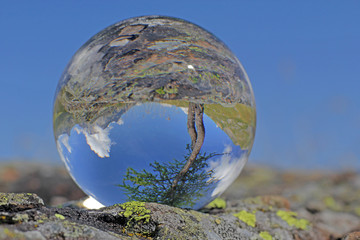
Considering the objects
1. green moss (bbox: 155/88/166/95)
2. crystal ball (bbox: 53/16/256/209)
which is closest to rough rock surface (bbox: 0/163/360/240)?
crystal ball (bbox: 53/16/256/209)

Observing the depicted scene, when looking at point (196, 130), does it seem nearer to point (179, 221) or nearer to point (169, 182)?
point (169, 182)

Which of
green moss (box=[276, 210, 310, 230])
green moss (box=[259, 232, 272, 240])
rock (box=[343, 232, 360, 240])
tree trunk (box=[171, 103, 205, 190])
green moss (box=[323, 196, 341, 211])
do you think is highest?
tree trunk (box=[171, 103, 205, 190])

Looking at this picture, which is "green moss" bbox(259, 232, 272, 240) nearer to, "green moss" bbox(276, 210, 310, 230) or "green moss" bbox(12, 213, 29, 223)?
"green moss" bbox(276, 210, 310, 230)

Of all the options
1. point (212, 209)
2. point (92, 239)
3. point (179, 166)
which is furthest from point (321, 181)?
point (92, 239)

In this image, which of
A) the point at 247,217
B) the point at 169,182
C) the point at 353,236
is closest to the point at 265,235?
the point at 247,217

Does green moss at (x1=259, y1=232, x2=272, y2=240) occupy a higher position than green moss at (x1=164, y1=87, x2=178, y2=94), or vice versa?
green moss at (x1=164, y1=87, x2=178, y2=94)

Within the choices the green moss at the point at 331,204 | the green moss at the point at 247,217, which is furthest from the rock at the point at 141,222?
the green moss at the point at 331,204

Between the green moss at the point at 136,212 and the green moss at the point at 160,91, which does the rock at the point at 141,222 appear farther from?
the green moss at the point at 160,91
